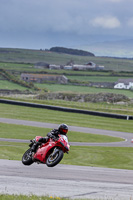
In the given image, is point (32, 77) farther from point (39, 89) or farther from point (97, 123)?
point (97, 123)

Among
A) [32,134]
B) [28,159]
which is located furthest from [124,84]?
[28,159]

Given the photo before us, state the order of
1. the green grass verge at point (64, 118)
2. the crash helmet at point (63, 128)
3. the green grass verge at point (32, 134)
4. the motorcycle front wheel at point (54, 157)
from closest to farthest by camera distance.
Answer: the motorcycle front wheel at point (54, 157), the crash helmet at point (63, 128), the green grass verge at point (32, 134), the green grass verge at point (64, 118)

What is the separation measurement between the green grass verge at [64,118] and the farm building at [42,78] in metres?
68.2

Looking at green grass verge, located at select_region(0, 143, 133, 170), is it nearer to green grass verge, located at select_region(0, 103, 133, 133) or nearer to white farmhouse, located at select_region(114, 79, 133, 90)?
green grass verge, located at select_region(0, 103, 133, 133)

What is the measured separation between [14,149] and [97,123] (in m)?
27.2

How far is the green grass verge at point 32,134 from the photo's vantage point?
41.8 meters

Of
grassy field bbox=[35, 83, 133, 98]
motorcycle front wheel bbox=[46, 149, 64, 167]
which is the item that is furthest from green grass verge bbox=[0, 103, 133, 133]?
grassy field bbox=[35, 83, 133, 98]

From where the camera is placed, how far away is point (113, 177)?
54.3 ft

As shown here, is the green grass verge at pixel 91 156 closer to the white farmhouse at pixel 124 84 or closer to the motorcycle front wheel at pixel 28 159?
the motorcycle front wheel at pixel 28 159

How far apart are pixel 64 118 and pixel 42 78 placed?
8093 centimetres

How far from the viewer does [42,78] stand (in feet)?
462

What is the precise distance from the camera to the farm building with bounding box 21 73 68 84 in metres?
138

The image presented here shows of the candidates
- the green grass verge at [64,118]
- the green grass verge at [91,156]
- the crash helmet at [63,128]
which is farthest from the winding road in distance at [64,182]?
the green grass verge at [64,118]

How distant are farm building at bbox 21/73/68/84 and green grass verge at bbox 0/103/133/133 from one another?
68174mm
